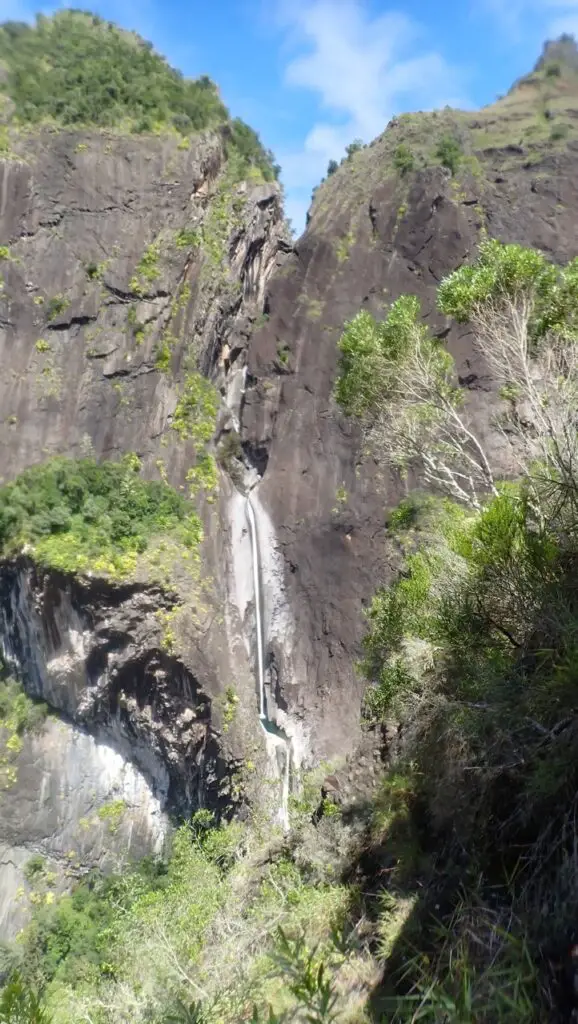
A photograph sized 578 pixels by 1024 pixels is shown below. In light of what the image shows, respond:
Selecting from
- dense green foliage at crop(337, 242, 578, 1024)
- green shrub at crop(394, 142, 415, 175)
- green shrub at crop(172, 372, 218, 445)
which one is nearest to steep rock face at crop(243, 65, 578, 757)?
green shrub at crop(394, 142, 415, 175)

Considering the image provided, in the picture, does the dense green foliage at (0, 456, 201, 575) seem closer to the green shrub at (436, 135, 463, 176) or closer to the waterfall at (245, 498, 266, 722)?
the waterfall at (245, 498, 266, 722)

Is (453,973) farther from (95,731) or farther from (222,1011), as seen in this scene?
(95,731)

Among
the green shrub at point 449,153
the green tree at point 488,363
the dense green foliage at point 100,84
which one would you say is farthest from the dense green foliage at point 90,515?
the green shrub at point 449,153

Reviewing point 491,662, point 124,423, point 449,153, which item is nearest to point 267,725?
point 124,423

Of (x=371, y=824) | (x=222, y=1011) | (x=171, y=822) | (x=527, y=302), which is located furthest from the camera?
(x=171, y=822)

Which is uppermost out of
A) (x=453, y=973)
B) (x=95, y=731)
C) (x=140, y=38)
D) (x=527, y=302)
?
(x=140, y=38)

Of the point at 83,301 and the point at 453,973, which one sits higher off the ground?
the point at 83,301

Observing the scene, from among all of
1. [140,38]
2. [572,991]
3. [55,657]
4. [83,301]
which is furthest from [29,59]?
[572,991]
